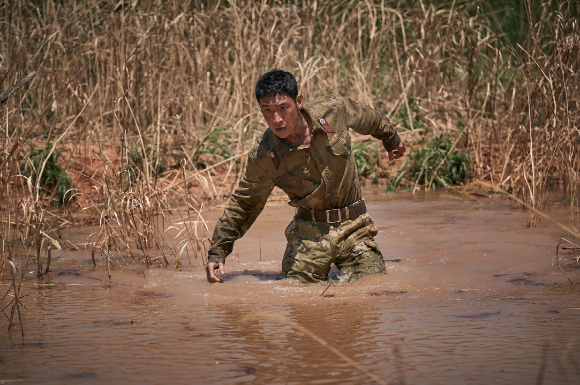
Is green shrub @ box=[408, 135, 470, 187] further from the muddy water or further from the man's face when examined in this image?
the man's face

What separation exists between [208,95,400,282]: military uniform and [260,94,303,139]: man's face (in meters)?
0.13

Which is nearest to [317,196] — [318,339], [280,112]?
[280,112]

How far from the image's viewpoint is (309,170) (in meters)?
4.10

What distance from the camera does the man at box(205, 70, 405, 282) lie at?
13.3 ft

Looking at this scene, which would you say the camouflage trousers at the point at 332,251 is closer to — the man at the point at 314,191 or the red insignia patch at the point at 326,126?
the man at the point at 314,191

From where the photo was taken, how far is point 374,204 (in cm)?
673

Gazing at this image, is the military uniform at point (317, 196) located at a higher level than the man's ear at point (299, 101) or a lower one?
lower

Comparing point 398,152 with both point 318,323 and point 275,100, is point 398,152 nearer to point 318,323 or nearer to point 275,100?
point 275,100

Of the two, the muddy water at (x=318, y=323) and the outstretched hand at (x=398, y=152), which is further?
the outstretched hand at (x=398, y=152)

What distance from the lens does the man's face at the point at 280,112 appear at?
3.86 metres

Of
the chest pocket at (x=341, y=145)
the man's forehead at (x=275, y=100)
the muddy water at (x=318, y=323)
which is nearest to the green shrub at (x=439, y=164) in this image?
the muddy water at (x=318, y=323)

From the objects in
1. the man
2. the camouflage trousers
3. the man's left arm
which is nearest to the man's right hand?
the man

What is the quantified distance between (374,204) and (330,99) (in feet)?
8.69

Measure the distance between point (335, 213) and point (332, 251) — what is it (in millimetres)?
213
